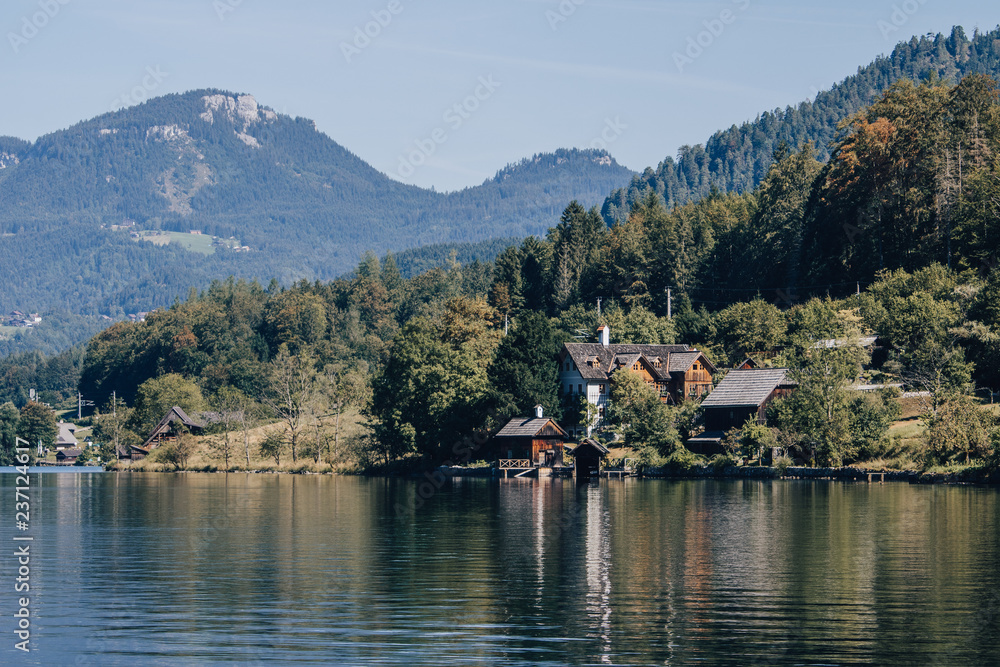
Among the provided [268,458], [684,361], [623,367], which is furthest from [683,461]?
[268,458]

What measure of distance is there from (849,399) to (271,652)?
67.6m

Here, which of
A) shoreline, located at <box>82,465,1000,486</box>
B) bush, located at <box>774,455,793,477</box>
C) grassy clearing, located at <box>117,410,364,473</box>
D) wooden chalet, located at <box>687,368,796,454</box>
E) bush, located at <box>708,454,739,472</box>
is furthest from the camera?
grassy clearing, located at <box>117,410,364,473</box>

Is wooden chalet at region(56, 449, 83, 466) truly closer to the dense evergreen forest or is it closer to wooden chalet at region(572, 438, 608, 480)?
the dense evergreen forest

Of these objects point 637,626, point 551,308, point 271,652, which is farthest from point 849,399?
point 551,308

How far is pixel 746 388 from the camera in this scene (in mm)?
96688

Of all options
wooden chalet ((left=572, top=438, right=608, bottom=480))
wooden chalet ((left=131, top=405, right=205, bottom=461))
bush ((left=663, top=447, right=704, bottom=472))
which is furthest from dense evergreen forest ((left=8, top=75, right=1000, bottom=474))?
wooden chalet ((left=131, top=405, right=205, bottom=461))

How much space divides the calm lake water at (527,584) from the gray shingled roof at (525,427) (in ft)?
123

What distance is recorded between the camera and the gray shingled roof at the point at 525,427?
9881 cm

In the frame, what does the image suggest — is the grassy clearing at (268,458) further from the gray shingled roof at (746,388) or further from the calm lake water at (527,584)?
the calm lake water at (527,584)

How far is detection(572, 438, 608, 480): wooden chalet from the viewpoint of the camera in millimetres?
91312

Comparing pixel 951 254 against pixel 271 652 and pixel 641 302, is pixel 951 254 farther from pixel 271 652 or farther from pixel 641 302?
pixel 271 652

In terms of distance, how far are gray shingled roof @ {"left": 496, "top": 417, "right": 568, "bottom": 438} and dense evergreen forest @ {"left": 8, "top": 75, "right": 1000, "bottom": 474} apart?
2.87 meters

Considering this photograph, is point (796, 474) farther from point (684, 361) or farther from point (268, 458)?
point (268, 458)

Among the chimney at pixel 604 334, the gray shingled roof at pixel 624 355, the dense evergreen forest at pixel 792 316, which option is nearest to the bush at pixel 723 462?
the dense evergreen forest at pixel 792 316
